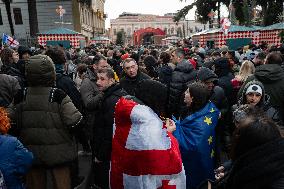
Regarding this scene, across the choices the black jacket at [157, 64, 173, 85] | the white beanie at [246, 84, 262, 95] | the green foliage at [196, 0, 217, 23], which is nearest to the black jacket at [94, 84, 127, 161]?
the white beanie at [246, 84, 262, 95]

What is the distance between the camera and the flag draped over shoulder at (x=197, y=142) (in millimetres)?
3445

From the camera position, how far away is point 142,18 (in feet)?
408

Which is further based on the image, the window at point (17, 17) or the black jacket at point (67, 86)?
the window at point (17, 17)

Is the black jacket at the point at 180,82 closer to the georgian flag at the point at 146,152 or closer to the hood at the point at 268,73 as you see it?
the hood at the point at 268,73

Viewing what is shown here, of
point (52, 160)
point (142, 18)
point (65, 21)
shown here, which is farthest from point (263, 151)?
point (142, 18)

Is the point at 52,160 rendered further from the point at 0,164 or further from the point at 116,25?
the point at 116,25

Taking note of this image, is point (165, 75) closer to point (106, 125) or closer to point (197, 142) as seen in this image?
point (106, 125)

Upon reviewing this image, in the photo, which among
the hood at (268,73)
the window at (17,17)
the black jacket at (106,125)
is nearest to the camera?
the black jacket at (106,125)

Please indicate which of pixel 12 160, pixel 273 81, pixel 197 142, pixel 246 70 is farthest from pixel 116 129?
pixel 246 70

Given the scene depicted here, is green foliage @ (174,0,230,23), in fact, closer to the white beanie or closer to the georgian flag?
the white beanie

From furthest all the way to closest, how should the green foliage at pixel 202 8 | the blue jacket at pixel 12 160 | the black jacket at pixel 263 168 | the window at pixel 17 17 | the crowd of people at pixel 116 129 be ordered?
the window at pixel 17 17
the green foliage at pixel 202 8
the blue jacket at pixel 12 160
the crowd of people at pixel 116 129
the black jacket at pixel 263 168

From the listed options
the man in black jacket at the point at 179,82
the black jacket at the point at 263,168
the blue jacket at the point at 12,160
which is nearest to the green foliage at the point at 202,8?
the man in black jacket at the point at 179,82

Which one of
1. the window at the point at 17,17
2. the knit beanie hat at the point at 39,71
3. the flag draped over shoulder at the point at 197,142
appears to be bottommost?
the flag draped over shoulder at the point at 197,142

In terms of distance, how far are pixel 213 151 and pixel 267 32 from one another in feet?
61.6
